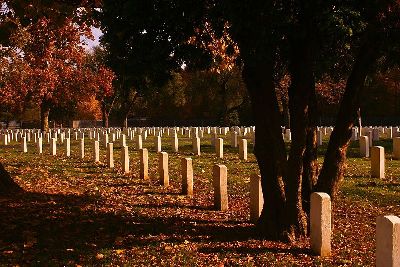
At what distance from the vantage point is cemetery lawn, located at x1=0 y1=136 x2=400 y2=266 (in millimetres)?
6707

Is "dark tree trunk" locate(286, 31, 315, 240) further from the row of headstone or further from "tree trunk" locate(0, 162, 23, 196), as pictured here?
"tree trunk" locate(0, 162, 23, 196)

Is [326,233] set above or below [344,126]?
below

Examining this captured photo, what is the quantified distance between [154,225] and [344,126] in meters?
3.51

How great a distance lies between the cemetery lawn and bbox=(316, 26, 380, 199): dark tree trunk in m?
0.94

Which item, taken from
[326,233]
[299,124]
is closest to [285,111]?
[299,124]

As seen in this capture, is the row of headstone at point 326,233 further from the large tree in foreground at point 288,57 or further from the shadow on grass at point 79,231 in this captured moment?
the shadow on grass at point 79,231

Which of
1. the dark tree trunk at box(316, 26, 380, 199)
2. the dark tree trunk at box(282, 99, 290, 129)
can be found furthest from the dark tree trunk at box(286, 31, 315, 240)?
the dark tree trunk at box(282, 99, 290, 129)

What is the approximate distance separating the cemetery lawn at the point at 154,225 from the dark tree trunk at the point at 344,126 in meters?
0.94

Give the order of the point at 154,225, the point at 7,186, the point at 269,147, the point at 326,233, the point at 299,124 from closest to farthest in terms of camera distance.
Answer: the point at 326,233 < the point at 299,124 < the point at 269,147 < the point at 154,225 < the point at 7,186

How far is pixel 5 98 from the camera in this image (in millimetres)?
32406

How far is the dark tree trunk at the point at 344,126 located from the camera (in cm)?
726

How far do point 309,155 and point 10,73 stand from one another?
89.9ft

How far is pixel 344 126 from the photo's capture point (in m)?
7.44

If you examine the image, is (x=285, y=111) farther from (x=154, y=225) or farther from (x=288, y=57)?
(x=154, y=225)
